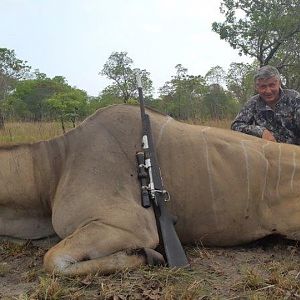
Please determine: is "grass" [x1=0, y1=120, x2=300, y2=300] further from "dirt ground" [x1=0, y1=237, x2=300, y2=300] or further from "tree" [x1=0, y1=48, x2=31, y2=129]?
"tree" [x1=0, y1=48, x2=31, y2=129]

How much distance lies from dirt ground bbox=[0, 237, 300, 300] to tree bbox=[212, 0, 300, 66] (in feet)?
51.8

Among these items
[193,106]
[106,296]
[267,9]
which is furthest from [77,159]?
[193,106]

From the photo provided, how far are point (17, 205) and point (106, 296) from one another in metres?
1.09

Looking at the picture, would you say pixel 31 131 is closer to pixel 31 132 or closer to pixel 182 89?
pixel 31 132

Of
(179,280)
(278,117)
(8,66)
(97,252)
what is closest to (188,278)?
(179,280)

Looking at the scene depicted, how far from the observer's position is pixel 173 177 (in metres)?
2.91

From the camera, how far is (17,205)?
2.96 m

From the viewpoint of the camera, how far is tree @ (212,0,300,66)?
17438mm

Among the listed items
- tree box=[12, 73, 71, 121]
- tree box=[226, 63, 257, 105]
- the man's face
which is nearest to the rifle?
the man's face

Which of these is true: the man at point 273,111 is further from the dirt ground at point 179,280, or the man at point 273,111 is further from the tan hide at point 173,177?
the dirt ground at point 179,280

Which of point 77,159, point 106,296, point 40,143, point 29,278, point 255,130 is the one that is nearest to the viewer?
point 106,296

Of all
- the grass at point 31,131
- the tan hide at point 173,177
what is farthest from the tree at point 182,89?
the tan hide at point 173,177

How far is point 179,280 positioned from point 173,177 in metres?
0.75

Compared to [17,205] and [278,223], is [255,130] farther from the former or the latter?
[17,205]
